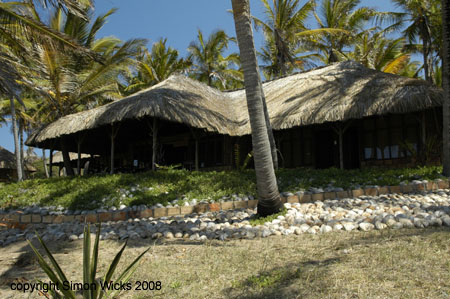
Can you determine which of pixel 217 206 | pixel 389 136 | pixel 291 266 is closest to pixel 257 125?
pixel 217 206

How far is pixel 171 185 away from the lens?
818cm

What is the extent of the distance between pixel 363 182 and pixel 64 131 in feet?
33.6

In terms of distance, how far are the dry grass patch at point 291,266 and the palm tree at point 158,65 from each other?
56.1ft

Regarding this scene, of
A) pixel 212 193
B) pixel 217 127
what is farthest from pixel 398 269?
pixel 217 127

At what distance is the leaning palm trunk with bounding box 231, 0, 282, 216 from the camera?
17.1 feet

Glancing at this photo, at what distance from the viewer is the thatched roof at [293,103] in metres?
9.38

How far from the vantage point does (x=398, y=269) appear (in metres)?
2.72

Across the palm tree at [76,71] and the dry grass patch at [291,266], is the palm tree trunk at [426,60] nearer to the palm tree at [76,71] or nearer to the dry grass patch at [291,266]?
the palm tree at [76,71]

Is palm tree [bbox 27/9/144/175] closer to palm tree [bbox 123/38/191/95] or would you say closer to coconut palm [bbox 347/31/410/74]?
palm tree [bbox 123/38/191/95]

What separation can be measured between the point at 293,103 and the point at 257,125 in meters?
6.51

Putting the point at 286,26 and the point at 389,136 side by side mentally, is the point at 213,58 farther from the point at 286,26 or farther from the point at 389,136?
the point at 389,136

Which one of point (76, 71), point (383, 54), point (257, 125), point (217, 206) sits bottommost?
point (217, 206)

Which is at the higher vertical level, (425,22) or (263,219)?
(425,22)

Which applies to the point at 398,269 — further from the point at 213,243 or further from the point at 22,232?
the point at 22,232
